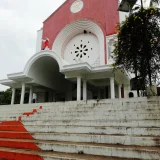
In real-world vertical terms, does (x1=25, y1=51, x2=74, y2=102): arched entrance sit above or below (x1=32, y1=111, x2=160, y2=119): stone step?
above

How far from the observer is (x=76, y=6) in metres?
17.2

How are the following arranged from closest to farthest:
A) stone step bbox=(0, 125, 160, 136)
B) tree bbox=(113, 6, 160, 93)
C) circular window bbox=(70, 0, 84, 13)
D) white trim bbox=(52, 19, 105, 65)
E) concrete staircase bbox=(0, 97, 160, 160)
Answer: concrete staircase bbox=(0, 97, 160, 160) < stone step bbox=(0, 125, 160, 136) < tree bbox=(113, 6, 160, 93) < white trim bbox=(52, 19, 105, 65) < circular window bbox=(70, 0, 84, 13)

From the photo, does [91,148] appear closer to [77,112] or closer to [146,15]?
[77,112]

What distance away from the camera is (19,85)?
48.1ft

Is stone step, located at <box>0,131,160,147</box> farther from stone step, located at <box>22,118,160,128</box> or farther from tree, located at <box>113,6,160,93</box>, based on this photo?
tree, located at <box>113,6,160,93</box>

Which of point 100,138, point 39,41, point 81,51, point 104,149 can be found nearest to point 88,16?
point 81,51

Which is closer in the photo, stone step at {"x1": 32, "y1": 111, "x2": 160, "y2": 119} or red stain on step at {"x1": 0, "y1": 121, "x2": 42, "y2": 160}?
red stain on step at {"x1": 0, "y1": 121, "x2": 42, "y2": 160}

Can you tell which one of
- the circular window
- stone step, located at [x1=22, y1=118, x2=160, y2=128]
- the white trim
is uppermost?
the circular window

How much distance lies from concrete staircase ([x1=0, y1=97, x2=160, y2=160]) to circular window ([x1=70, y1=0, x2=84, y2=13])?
42.9ft

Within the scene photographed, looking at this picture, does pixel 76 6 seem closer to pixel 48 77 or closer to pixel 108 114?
pixel 48 77

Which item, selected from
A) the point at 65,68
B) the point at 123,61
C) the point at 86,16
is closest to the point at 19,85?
the point at 65,68

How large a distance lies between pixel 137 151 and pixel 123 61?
444 centimetres

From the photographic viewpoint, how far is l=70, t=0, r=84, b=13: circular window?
16895 millimetres

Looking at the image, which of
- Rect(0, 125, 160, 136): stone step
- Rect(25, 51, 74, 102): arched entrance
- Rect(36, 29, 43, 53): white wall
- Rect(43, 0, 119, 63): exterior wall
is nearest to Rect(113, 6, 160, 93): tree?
Rect(0, 125, 160, 136): stone step
